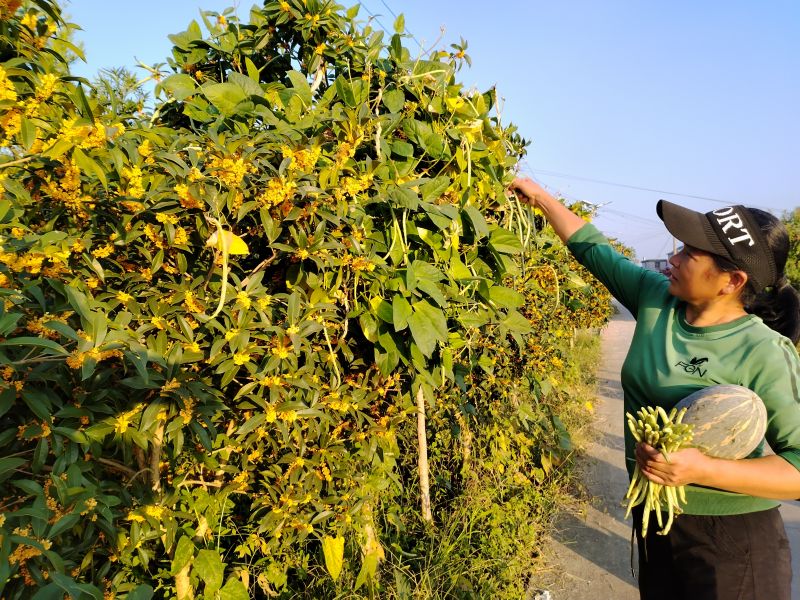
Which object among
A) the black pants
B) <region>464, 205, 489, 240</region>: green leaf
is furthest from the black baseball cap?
the black pants

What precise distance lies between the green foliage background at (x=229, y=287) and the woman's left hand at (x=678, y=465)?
584 mm

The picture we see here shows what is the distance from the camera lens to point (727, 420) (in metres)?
1.27

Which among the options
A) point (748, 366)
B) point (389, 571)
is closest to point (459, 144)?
point (748, 366)

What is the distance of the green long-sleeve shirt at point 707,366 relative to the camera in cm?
135

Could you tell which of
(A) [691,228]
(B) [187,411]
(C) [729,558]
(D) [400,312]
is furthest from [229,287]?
(C) [729,558]

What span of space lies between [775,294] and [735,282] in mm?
183

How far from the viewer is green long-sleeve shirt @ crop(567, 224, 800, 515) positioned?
1.35 metres

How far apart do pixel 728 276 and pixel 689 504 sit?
660 millimetres

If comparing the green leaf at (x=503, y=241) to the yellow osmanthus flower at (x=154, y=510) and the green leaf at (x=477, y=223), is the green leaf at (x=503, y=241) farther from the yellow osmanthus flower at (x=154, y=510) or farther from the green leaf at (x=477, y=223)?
the yellow osmanthus flower at (x=154, y=510)

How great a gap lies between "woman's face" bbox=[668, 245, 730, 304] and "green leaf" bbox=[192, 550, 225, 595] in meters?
1.57

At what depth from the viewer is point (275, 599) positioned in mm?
2008

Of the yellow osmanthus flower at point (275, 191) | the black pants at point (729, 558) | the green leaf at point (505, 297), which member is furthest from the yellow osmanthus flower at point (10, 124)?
the black pants at point (729, 558)

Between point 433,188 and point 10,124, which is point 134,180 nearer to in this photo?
point 10,124

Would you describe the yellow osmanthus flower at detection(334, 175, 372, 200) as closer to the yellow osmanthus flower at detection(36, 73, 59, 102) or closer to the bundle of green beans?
the yellow osmanthus flower at detection(36, 73, 59, 102)
